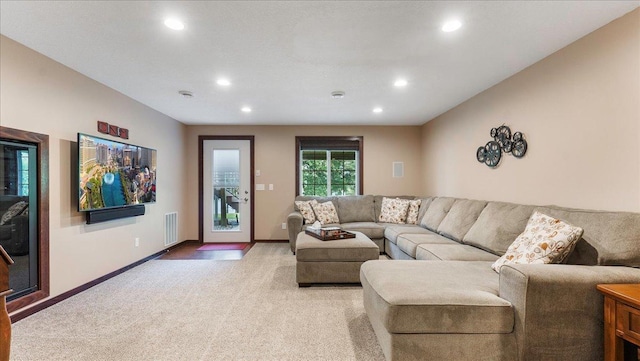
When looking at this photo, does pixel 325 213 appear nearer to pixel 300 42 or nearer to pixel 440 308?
pixel 300 42

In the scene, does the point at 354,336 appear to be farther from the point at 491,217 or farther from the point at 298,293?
the point at 491,217

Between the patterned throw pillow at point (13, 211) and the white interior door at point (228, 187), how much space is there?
3105mm

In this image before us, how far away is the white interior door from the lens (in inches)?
219

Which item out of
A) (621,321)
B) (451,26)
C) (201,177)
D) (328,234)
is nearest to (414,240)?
(328,234)

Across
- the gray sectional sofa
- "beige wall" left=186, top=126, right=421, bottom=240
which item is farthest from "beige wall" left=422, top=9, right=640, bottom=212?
"beige wall" left=186, top=126, right=421, bottom=240

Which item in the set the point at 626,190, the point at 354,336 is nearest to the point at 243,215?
the point at 354,336

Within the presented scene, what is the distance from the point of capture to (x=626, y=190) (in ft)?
6.50

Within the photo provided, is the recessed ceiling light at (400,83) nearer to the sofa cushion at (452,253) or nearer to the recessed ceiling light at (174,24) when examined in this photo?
the sofa cushion at (452,253)

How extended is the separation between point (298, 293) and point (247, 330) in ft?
2.66

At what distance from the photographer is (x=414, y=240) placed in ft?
10.9

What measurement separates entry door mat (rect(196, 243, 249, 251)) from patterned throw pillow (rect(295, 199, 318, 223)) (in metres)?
1.29

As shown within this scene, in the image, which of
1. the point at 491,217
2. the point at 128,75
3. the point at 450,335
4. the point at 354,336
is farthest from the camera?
the point at 128,75

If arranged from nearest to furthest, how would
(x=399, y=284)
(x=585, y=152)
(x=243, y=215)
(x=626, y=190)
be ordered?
(x=399, y=284), (x=626, y=190), (x=585, y=152), (x=243, y=215)

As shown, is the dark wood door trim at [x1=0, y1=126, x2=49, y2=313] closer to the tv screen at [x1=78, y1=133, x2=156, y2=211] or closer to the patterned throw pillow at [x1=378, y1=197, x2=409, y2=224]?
the tv screen at [x1=78, y1=133, x2=156, y2=211]
